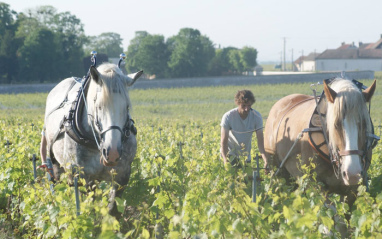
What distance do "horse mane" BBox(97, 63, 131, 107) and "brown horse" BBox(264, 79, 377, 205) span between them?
1.66 meters

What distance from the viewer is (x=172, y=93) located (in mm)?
50375

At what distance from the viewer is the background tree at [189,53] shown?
73.9 meters

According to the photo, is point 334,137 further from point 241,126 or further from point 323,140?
point 241,126

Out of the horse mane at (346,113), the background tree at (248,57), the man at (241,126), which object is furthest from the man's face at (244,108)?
the background tree at (248,57)

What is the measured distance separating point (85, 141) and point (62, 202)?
1.20m

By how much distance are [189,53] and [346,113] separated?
72.0m

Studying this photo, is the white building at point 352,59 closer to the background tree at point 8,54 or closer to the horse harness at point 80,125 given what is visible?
the background tree at point 8,54

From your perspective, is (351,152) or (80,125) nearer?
(351,152)

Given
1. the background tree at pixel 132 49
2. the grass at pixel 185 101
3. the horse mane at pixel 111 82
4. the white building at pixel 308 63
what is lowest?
the grass at pixel 185 101

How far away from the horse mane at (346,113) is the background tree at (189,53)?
6878 cm

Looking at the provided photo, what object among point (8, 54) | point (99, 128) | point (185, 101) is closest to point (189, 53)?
point (8, 54)

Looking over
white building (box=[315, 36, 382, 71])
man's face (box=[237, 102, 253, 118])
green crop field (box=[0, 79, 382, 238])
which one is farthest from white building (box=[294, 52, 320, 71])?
man's face (box=[237, 102, 253, 118])

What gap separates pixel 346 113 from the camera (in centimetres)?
475

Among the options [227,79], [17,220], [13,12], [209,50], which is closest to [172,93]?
[227,79]
